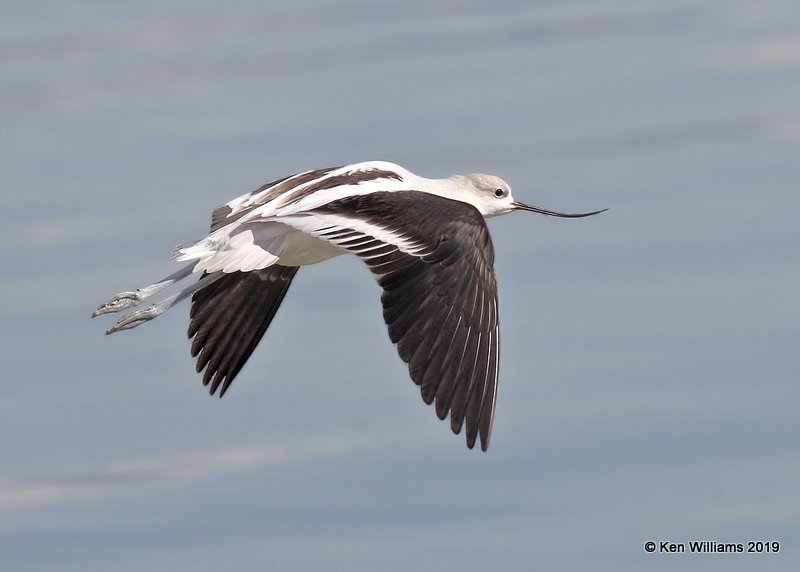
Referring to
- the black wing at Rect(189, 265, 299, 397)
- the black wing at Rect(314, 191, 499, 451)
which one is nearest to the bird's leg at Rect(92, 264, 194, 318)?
the black wing at Rect(189, 265, 299, 397)

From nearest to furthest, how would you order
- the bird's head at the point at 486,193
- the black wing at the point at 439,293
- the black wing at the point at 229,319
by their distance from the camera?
1. the black wing at the point at 439,293
2. the black wing at the point at 229,319
3. the bird's head at the point at 486,193

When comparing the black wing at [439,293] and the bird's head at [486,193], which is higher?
the bird's head at [486,193]

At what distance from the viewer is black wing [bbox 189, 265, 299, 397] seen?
11352 mm

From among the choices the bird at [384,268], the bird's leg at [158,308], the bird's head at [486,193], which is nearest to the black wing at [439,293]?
the bird at [384,268]

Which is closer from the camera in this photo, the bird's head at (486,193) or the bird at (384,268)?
the bird at (384,268)

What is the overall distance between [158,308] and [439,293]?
81.8 inches

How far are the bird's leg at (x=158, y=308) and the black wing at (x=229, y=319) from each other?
21 cm

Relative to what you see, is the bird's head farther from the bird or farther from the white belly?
the white belly

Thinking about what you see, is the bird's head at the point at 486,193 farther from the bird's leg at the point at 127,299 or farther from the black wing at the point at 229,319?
the bird's leg at the point at 127,299

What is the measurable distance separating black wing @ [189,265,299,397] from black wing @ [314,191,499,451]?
4.23 feet

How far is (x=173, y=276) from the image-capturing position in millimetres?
11102

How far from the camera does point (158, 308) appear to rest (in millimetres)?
11180

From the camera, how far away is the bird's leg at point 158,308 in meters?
11.0

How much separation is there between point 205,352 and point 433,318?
2.18 metres
